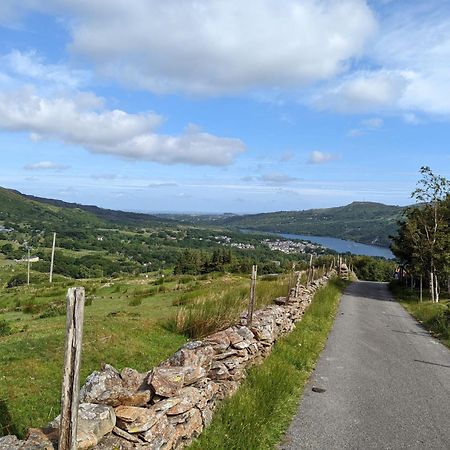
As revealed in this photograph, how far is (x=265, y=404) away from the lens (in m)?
7.36

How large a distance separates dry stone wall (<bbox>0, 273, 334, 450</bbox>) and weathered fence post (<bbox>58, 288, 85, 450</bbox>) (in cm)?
19

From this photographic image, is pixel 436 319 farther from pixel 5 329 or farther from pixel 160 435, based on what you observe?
pixel 5 329

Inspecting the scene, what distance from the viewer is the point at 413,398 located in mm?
8617

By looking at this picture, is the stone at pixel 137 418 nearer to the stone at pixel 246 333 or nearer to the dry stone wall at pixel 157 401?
the dry stone wall at pixel 157 401

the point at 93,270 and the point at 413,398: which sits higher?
the point at 413,398

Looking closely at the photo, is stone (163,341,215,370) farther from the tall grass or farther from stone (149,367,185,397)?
the tall grass

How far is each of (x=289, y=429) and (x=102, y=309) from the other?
14258 mm

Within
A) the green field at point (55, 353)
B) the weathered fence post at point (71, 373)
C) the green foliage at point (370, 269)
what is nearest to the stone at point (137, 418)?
the weathered fence post at point (71, 373)

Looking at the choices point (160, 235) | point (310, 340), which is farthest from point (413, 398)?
point (160, 235)

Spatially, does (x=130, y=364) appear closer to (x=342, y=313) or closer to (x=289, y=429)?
(x=289, y=429)

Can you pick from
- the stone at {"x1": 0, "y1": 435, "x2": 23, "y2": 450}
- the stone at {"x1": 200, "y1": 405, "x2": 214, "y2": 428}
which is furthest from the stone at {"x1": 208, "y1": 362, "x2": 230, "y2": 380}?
the stone at {"x1": 0, "y1": 435, "x2": 23, "y2": 450}

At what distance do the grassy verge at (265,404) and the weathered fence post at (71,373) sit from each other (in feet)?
6.81

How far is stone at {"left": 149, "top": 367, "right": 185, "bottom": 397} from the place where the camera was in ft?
19.0

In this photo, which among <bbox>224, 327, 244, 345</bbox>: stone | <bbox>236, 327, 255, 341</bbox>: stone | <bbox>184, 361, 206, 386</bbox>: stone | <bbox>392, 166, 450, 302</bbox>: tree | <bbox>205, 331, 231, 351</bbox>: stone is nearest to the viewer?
<bbox>184, 361, 206, 386</bbox>: stone
